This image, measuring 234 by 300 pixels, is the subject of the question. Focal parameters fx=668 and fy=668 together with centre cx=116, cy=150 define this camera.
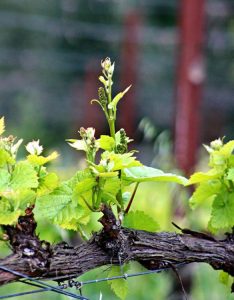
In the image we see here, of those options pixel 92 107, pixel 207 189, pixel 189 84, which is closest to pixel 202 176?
pixel 207 189

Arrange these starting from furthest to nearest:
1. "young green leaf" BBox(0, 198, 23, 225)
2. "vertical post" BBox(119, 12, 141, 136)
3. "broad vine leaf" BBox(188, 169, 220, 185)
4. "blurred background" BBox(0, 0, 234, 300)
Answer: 1. "blurred background" BBox(0, 0, 234, 300)
2. "vertical post" BBox(119, 12, 141, 136)
3. "broad vine leaf" BBox(188, 169, 220, 185)
4. "young green leaf" BBox(0, 198, 23, 225)

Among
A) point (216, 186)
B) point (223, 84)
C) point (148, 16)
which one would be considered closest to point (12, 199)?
point (216, 186)

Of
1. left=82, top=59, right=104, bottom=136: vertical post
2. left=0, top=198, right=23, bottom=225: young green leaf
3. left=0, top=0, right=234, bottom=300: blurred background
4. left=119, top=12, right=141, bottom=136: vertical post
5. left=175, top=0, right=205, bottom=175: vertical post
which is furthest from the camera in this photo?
left=0, top=0, right=234, bottom=300: blurred background

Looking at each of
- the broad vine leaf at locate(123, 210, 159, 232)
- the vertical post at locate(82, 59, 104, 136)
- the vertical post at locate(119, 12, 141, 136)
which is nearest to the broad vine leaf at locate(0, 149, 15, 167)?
the broad vine leaf at locate(123, 210, 159, 232)

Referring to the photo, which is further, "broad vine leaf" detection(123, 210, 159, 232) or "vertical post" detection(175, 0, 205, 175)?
"vertical post" detection(175, 0, 205, 175)

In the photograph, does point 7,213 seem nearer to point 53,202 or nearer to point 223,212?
point 53,202

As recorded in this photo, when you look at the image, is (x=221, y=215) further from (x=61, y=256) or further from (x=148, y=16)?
(x=148, y=16)

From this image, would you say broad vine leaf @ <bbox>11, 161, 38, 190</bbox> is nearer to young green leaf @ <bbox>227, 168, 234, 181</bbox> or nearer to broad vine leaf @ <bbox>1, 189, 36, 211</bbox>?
broad vine leaf @ <bbox>1, 189, 36, 211</bbox>
